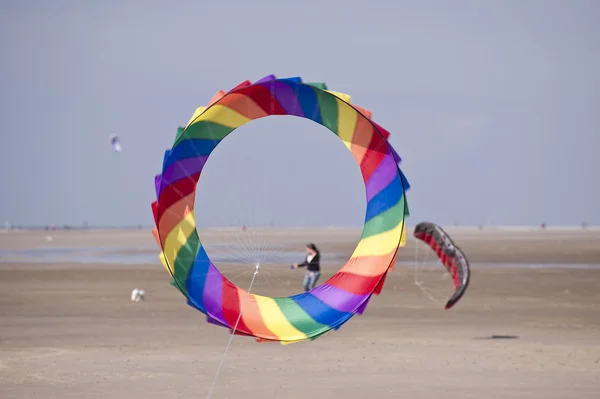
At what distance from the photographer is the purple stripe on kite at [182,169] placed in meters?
13.1

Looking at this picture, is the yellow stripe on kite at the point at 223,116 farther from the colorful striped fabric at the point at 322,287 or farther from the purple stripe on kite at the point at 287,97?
the purple stripe on kite at the point at 287,97

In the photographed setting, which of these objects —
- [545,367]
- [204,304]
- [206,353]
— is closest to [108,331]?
[206,353]

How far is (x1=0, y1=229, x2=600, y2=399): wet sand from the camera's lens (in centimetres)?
1361

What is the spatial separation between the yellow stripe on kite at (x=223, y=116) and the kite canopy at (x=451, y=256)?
28.3 ft

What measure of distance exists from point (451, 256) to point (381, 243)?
896 centimetres

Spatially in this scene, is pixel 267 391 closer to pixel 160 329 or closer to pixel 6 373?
pixel 6 373

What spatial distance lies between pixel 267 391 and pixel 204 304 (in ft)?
4.42

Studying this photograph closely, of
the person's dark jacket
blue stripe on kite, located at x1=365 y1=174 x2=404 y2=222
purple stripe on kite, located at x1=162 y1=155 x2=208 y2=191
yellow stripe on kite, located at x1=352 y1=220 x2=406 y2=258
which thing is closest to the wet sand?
the person's dark jacket

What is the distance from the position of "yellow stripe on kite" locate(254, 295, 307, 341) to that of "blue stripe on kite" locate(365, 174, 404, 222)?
1650 mm

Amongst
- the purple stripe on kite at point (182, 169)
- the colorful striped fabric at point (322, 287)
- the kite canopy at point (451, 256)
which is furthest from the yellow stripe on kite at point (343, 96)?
the kite canopy at point (451, 256)

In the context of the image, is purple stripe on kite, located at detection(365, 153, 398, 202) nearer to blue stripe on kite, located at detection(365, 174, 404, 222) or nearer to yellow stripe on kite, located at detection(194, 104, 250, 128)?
blue stripe on kite, located at detection(365, 174, 404, 222)

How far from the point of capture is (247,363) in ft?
51.2

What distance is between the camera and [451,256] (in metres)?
22.2

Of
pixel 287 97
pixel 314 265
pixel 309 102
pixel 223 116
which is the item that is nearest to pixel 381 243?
pixel 309 102
